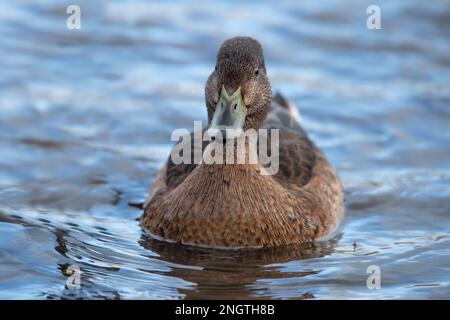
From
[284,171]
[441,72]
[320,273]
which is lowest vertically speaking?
[320,273]

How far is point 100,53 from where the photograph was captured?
16.7m

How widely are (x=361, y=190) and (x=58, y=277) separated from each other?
4.92 metres

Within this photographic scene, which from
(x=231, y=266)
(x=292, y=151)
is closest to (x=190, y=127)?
(x=292, y=151)

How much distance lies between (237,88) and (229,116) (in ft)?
1.30

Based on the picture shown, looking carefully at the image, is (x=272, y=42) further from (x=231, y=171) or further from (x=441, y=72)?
(x=231, y=171)

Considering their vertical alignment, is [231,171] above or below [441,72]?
below

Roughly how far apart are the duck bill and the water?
1.40 m

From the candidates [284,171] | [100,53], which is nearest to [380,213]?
[284,171]

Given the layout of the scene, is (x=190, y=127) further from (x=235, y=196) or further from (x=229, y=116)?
(x=229, y=116)

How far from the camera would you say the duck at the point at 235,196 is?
9352 millimetres

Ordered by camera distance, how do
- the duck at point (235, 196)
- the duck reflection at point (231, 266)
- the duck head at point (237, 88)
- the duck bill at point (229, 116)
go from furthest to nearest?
1. the duck at point (235, 196)
2. the duck head at point (237, 88)
3. the duck bill at point (229, 116)
4. the duck reflection at point (231, 266)

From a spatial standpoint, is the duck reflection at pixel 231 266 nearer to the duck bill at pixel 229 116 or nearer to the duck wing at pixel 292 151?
the duck wing at pixel 292 151

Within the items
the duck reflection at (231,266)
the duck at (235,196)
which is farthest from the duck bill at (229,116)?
the duck reflection at (231,266)

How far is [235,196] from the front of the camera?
9617mm
